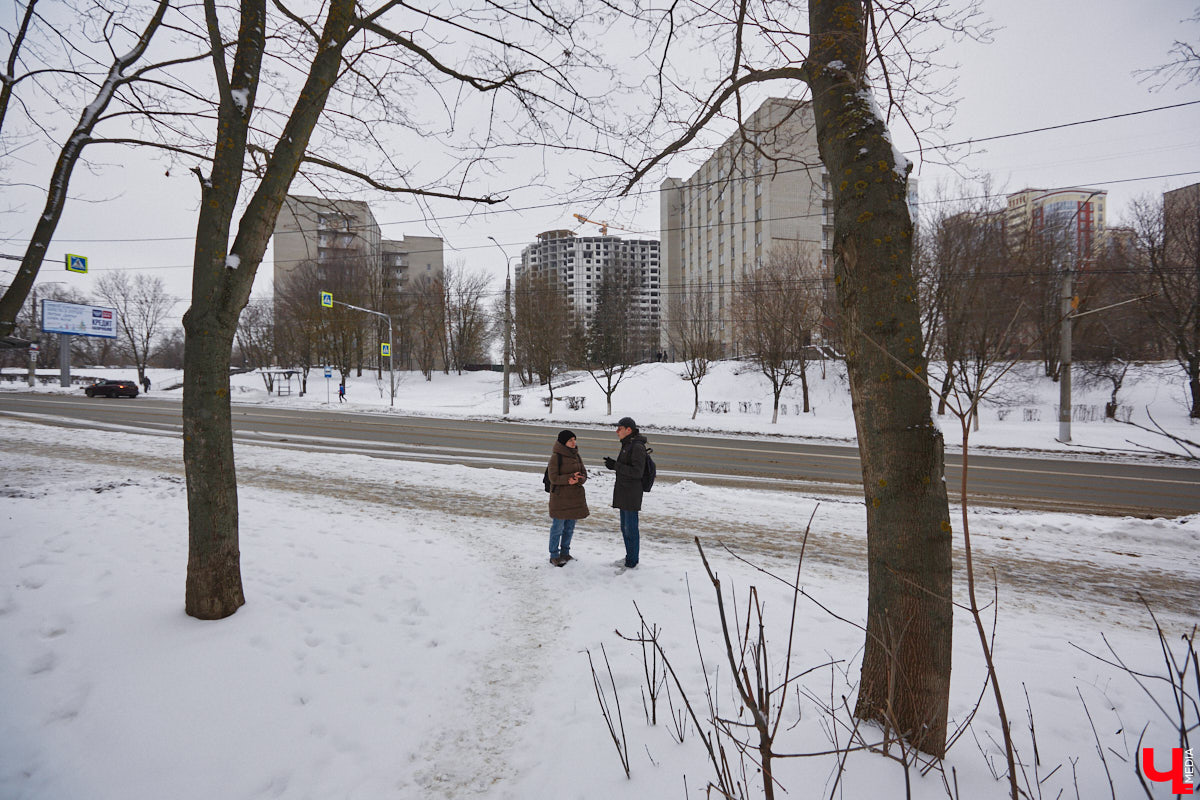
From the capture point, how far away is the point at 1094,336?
91.7 ft

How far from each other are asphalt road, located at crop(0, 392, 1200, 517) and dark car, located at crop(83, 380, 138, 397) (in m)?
13.8

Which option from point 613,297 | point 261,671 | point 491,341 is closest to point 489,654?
point 261,671

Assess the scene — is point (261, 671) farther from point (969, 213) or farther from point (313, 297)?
point (313, 297)

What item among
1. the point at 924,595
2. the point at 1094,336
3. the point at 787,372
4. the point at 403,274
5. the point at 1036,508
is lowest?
the point at 1036,508

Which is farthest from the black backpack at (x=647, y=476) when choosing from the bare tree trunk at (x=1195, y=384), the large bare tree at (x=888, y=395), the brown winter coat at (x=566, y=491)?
the bare tree trunk at (x=1195, y=384)

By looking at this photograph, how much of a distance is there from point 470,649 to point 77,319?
5180cm

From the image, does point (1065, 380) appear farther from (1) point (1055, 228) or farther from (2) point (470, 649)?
(2) point (470, 649)

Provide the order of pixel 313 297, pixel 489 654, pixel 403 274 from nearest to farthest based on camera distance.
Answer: pixel 489 654, pixel 313 297, pixel 403 274

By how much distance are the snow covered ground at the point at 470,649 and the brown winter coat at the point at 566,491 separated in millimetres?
608

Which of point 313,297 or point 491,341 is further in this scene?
point 491,341

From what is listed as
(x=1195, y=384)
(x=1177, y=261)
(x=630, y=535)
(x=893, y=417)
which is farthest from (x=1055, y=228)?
(x=893, y=417)

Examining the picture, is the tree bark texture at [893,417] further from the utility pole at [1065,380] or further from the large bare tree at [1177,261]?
the large bare tree at [1177,261]

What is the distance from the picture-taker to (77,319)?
39375 millimetres

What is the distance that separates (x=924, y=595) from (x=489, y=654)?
302 centimetres
